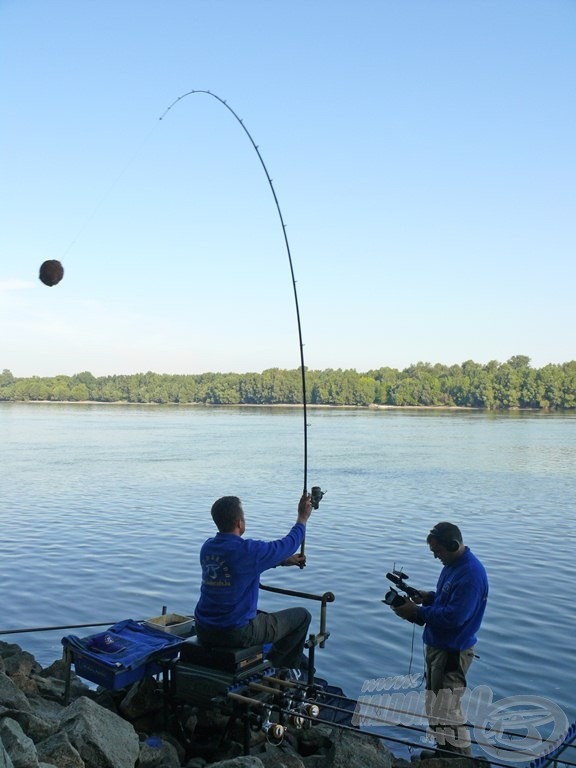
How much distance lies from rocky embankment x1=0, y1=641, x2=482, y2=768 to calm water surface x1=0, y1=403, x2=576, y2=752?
2679 mm

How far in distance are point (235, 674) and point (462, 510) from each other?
54.6ft

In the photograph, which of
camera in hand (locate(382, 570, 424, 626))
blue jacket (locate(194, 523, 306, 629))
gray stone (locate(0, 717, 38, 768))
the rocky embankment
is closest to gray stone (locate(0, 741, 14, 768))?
the rocky embankment

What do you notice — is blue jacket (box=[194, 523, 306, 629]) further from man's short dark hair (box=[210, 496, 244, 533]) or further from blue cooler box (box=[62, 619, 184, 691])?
blue cooler box (box=[62, 619, 184, 691])

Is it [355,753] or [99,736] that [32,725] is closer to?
[99,736]

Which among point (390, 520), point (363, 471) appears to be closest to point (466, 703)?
point (390, 520)

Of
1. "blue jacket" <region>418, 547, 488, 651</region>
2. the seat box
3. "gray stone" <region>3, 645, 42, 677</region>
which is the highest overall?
"blue jacket" <region>418, 547, 488, 651</region>

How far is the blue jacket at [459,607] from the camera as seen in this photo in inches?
203

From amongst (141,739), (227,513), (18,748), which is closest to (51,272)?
(227,513)

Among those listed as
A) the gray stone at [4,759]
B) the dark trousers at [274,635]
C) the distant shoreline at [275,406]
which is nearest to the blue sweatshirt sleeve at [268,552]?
the dark trousers at [274,635]

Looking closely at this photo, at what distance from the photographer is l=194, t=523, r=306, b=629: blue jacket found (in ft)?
16.7

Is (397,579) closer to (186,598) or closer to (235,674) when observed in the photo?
(235,674)

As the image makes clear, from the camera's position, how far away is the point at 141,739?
17.2 feet

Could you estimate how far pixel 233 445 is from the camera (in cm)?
4722

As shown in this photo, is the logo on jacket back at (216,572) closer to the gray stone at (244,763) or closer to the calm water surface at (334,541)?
the gray stone at (244,763)
